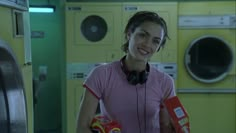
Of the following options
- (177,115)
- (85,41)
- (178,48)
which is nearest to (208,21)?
(178,48)

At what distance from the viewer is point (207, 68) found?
361 cm

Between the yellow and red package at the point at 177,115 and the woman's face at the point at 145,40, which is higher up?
the woman's face at the point at 145,40

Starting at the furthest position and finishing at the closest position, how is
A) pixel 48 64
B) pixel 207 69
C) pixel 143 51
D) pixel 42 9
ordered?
pixel 48 64
pixel 42 9
pixel 207 69
pixel 143 51

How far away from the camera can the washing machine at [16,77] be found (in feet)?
5.79

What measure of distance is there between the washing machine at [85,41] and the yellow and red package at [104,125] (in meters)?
2.16

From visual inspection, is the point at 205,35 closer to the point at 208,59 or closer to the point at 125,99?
the point at 208,59

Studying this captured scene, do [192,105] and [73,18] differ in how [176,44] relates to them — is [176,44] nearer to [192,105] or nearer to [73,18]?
[192,105]

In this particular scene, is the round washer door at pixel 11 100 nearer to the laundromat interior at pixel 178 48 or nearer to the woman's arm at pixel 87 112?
the woman's arm at pixel 87 112

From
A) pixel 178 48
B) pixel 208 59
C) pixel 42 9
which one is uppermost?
pixel 42 9

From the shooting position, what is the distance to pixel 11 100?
1.91 meters

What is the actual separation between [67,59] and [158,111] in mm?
2161

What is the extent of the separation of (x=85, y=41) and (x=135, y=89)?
6.97 feet

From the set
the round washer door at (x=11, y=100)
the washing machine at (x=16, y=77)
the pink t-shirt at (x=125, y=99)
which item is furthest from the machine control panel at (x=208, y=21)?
the pink t-shirt at (x=125, y=99)

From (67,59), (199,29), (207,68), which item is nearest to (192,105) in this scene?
(207,68)
